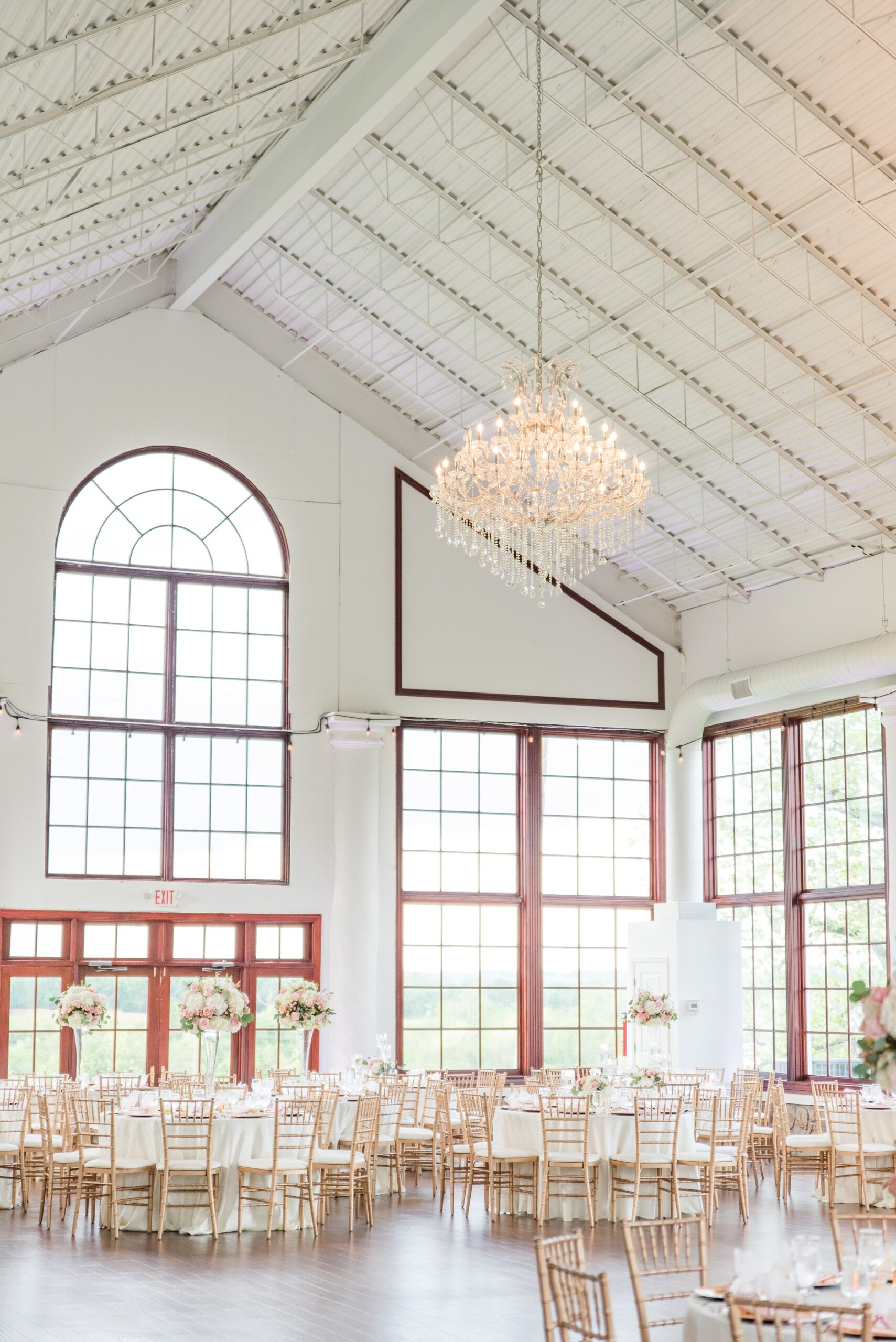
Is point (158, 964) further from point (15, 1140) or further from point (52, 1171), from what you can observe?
point (52, 1171)

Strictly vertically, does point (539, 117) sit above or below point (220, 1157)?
above

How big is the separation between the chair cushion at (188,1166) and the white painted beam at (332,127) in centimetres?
876

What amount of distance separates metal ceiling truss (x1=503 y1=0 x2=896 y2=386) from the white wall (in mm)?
6523

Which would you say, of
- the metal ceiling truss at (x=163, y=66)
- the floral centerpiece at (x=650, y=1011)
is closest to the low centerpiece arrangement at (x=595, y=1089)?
the floral centerpiece at (x=650, y=1011)

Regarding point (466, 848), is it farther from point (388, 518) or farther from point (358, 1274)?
point (358, 1274)

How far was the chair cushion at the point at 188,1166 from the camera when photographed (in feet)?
33.4

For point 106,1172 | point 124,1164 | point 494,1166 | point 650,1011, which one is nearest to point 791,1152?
point 494,1166

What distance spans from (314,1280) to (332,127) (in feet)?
32.4

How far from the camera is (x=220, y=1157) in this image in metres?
10.4

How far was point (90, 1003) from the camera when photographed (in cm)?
1347

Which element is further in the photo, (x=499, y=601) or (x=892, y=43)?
(x=499, y=601)

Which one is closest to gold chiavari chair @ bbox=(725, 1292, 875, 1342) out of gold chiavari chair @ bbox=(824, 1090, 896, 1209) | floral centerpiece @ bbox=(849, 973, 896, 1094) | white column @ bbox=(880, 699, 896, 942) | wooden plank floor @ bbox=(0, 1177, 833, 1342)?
floral centerpiece @ bbox=(849, 973, 896, 1094)

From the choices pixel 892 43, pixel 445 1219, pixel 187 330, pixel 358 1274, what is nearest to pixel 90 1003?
pixel 445 1219

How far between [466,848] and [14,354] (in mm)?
7942
